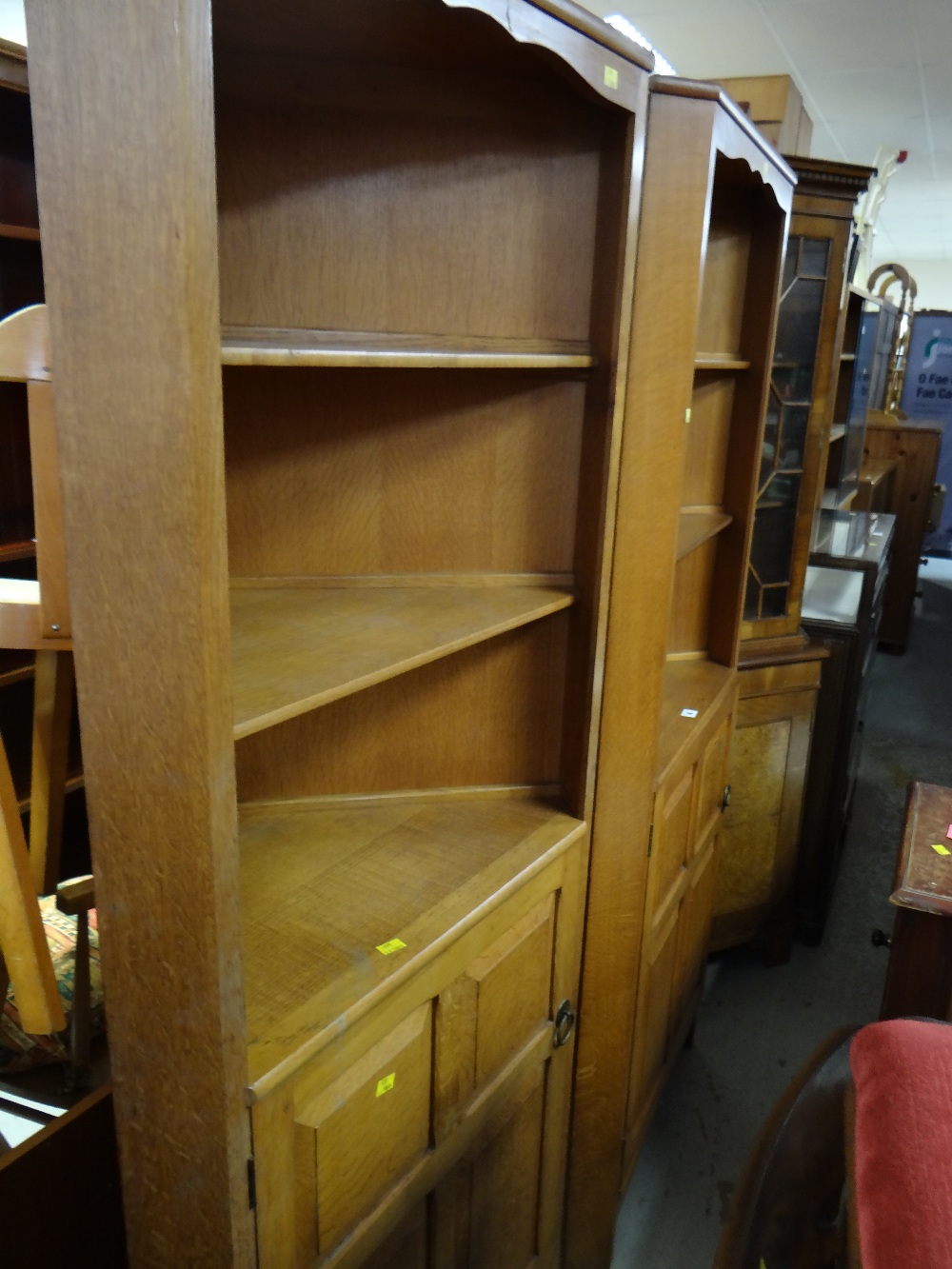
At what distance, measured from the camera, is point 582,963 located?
1.76 metres

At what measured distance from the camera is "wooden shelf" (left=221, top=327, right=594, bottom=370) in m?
1.04

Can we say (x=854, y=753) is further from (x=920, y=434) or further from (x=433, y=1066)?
(x=920, y=434)

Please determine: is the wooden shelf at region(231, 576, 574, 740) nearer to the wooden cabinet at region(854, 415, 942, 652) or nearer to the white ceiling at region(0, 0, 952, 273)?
the white ceiling at region(0, 0, 952, 273)

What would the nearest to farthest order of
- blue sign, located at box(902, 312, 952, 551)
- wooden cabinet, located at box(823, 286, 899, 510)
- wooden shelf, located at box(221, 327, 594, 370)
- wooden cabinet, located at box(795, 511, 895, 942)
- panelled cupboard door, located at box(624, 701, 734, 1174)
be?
wooden shelf, located at box(221, 327, 594, 370)
panelled cupboard door, located at box(624, 701, 734, 1174)
wooden cabinet, located at box(795, 511, 895, 942)
wooden cabinet, located at box(823, 286, 899, 510)
blue sign, located at box(902, 312, 952, 551)

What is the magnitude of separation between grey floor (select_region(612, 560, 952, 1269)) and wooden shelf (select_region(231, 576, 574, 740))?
4.83 ft

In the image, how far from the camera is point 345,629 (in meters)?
1.31

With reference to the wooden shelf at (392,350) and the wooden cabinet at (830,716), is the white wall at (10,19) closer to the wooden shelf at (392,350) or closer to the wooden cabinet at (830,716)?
the wooden shelf at (392,350)

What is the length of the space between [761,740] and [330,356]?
1992 millimetres

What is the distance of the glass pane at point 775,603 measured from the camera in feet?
9.14

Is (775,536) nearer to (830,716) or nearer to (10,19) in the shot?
(830,716)

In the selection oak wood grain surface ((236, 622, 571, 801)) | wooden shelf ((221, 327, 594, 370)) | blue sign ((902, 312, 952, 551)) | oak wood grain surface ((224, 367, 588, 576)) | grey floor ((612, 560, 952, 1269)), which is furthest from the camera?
blue sign ((902, 312, 952, 551))

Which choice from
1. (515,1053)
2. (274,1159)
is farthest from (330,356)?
(515,1053)

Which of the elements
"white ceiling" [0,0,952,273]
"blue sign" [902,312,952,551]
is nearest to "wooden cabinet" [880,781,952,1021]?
"white ceiling" [0,0,952,273]

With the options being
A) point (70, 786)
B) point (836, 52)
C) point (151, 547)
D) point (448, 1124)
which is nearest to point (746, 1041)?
point (448, 1124)
